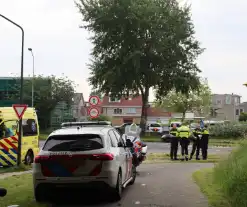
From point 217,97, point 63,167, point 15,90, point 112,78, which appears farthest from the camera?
point 217,97

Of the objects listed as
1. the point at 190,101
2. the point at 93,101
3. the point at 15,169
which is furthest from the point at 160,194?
the point at 190,101

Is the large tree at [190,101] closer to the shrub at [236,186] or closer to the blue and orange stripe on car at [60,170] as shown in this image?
the shrub at [236,186]

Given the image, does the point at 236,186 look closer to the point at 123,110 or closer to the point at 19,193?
the point at 19,193

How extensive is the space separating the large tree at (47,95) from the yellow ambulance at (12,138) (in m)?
34.2

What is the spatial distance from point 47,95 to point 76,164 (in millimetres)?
46195

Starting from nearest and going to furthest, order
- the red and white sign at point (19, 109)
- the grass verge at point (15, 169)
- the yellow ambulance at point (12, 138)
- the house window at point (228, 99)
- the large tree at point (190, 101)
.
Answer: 1. the red and white sign at point (19, 109)
2. the grass verge at point (15, 169)
3. the yellow ambulance at point (12, 138)
4. the large tree at point (190, 101)
5. the house window at point (228, 99)

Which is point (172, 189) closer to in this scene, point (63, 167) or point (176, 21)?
point (63, 167)

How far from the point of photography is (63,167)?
892cm

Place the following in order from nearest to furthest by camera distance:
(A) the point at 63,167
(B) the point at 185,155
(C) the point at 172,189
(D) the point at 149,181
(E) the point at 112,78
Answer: (A) the point at 63,167
(C) the point at 172,189
(D) the point at 149,181
(B) the point at 185,155
(E) the point at 112,78

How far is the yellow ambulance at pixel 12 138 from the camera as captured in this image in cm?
1848

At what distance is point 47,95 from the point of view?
54.3 meters

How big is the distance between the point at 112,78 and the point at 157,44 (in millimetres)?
5364

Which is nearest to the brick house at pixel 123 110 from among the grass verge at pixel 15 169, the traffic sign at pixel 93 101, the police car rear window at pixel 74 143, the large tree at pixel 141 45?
the large tree at pixel 141 45

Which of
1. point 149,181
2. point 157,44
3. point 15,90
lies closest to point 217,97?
point 15,90
